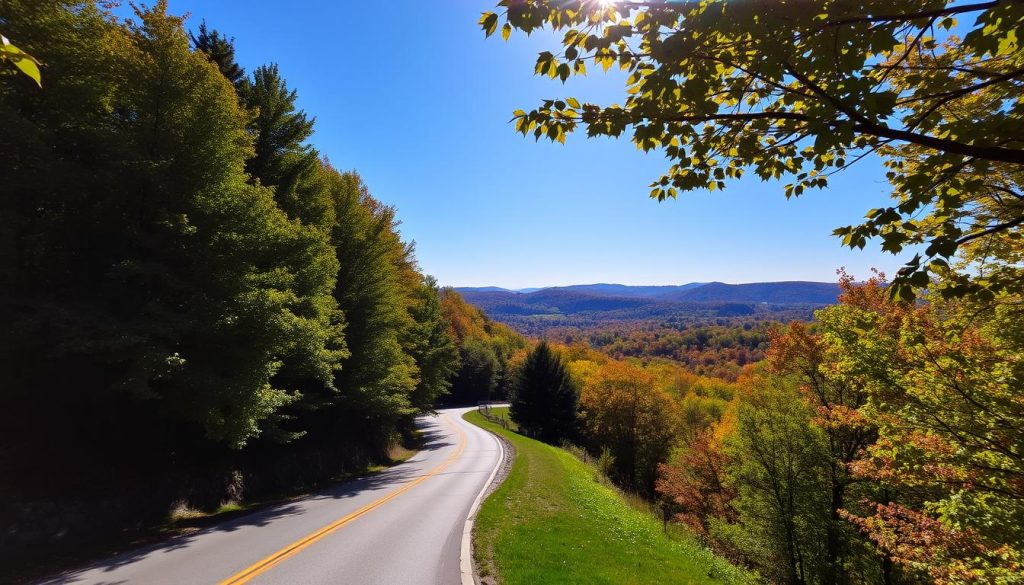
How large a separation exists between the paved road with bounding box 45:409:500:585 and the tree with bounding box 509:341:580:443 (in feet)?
97.5

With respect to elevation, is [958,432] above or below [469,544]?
above

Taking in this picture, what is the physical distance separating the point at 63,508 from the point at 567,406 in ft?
133

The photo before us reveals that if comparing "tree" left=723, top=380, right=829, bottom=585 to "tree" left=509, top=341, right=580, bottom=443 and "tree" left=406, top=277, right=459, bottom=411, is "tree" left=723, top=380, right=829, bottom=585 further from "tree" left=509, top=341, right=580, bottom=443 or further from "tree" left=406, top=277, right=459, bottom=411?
"tree" left=509, top=341, right=580, bottom=443

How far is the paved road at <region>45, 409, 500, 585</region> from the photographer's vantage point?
25.1 feet

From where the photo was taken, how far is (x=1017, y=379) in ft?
23.6

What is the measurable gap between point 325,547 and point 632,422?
38.4 m

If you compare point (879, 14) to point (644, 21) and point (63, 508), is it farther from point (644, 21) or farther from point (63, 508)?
point (63, 508)

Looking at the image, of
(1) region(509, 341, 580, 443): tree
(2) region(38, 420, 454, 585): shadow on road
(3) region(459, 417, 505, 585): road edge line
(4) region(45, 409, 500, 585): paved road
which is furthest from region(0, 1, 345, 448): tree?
(1) region(509, 341, 580, 443): tree

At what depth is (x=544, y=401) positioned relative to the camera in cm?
4528

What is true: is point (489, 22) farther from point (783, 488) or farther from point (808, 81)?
point (783, 488)

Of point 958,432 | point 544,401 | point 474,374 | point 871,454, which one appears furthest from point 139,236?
point 474,374

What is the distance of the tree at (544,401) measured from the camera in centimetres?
4528

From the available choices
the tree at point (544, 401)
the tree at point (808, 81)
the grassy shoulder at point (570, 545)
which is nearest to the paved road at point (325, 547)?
the grassy shoulder at point (570, 545)

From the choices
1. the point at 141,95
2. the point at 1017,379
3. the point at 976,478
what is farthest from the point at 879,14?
the point at 141,95
